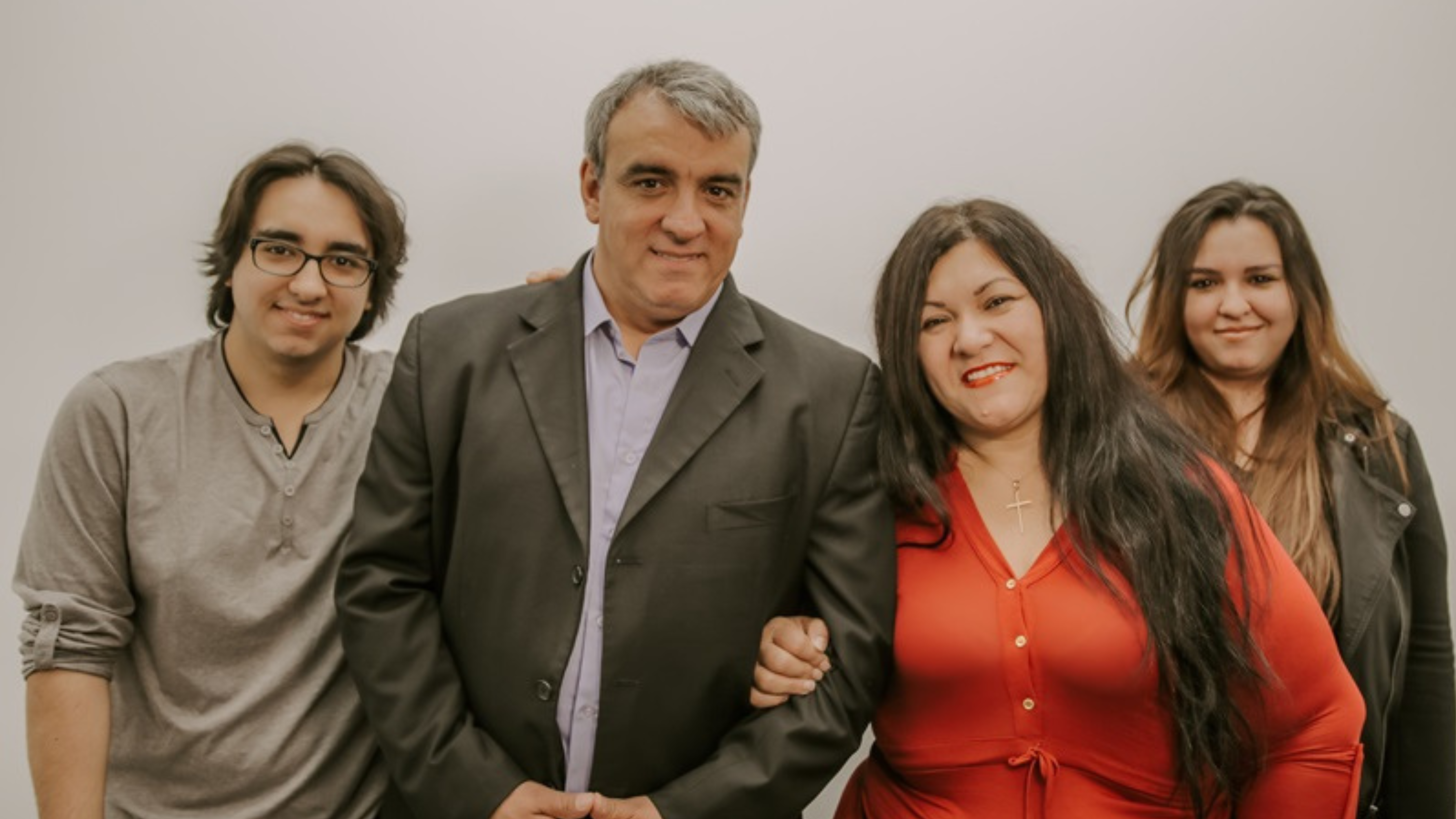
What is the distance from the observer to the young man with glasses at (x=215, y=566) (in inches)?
65.1

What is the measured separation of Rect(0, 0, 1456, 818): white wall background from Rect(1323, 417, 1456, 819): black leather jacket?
2.21 ft

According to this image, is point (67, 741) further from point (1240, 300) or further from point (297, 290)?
point (1240, 300)

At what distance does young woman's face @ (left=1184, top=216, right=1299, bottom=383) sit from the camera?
214cm

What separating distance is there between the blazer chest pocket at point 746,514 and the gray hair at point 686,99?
0.54m

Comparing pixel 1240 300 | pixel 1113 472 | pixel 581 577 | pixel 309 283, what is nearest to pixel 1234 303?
pixel 1240 300

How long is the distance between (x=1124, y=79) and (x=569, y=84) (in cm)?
128

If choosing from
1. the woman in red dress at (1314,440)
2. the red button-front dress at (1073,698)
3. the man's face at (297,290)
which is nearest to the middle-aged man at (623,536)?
the red button-front dress at (1073,698)

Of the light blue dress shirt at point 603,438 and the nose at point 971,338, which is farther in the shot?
the nose at point 971,338

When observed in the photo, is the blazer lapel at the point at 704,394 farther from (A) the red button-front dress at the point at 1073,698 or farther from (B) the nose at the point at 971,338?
(A) the red button-front dress at the point at 1073,698

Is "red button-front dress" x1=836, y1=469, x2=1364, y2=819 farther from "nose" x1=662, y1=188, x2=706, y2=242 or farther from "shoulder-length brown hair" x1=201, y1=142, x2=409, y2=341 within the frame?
"shoulder-length brown hair" x1=201, y1=142, x2=409, y2=341

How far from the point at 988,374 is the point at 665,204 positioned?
58cm

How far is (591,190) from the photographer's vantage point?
5.65 ft

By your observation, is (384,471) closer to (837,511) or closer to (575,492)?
(575,492)

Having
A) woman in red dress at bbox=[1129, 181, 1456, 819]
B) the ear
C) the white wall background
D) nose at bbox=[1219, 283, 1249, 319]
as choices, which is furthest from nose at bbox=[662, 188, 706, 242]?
nose at bbox=[1219, 283, 1249, 319]
